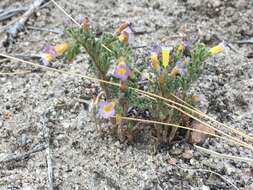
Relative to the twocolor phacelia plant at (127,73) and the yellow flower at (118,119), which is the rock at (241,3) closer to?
the twocolor phacelia plant at (127,73)

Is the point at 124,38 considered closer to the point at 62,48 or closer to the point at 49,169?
the point at 62,48

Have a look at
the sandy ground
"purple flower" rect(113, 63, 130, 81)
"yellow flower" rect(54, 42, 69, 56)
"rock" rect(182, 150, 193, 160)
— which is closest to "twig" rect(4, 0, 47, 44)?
A: the sandy ground

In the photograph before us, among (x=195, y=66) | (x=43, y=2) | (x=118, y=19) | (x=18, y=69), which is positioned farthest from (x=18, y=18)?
(x=195, y=66)

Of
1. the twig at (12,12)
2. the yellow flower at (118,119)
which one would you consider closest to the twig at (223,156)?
the yellow flower at (118,119)

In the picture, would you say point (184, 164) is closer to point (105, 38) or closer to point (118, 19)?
point (105, 38)

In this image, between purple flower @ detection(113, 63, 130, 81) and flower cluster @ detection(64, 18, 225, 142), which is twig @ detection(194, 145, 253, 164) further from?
purple flower @ detection(113, 63, 130, 81)

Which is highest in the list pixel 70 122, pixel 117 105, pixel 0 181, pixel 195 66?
pixel 195 66
